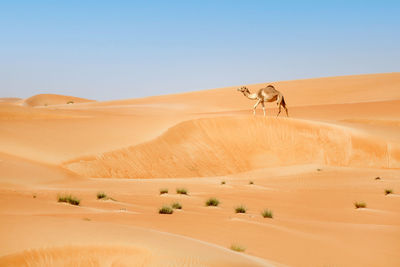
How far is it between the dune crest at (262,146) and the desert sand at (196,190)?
0.06 metres

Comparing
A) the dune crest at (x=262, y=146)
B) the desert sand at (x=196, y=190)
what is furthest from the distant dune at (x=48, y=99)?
the dune crest at (x=262, y=146)

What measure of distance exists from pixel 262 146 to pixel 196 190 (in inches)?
511

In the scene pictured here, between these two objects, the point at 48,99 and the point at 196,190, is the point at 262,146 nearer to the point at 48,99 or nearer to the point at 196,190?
the point at 196,190

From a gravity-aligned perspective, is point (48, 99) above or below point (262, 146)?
above

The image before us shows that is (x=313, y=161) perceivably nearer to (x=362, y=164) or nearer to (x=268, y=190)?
(x=362, y=164)

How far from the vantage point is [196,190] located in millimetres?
18484

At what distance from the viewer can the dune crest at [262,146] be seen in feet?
90.1

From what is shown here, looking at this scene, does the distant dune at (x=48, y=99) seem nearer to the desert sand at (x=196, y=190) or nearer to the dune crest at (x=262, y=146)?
the desert sand at (x=196, y=190)

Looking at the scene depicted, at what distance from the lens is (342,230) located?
1046 cm

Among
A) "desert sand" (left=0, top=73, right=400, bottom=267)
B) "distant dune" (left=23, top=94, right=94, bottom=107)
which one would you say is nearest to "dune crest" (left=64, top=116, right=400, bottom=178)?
"desert sand" (left=0, top=73, right=400, bottom=267)

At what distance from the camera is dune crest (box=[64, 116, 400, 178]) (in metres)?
27.5

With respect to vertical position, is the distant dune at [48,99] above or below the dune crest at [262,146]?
above

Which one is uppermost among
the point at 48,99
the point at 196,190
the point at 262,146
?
the point at 48,99

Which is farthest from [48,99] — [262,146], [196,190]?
[196,190]
